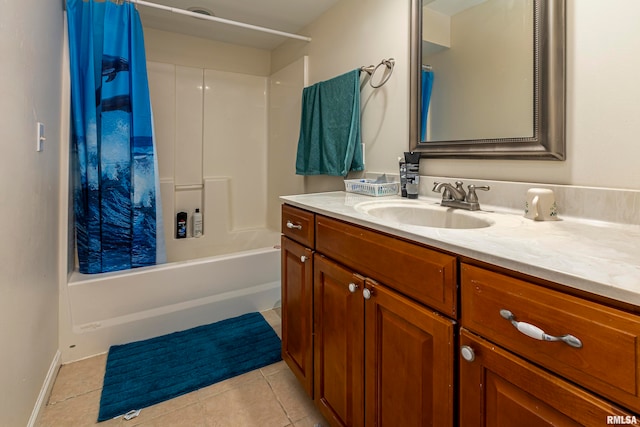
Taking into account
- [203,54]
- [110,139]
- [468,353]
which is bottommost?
[468,353]

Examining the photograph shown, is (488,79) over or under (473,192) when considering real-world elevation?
over

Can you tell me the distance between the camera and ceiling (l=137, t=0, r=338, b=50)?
2.19 meters

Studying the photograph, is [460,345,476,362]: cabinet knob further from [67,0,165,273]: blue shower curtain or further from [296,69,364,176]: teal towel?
[67,0,165,273]: blue shower curtain

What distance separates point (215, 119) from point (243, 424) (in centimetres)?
237

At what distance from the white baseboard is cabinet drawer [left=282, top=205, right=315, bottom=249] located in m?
1.19

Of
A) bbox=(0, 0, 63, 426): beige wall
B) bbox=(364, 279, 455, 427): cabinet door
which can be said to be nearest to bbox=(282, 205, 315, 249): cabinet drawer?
bbox=(364, 279, 455, 427): cabinet door

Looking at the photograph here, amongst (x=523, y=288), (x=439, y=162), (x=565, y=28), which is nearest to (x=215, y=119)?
(x=439, y=162)

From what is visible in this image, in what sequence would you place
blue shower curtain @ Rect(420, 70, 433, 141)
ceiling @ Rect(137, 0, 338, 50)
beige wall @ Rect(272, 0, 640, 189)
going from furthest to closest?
ceiling @ Rect(137, 0, 338, 50)
blue shower curtain @ Rect(420, 70, 433, 141)
beige wall @ Rect(272, 0, 640, 189)

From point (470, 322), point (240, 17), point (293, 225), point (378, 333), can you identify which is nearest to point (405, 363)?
point (378, 333)

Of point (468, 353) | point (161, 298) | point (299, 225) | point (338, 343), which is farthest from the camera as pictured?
point (161, 298)

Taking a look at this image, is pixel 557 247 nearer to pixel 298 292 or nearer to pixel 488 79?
pixel 488 79

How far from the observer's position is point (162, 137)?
267 cm

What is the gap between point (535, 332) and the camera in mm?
561

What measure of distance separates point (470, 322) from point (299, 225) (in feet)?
2.60
